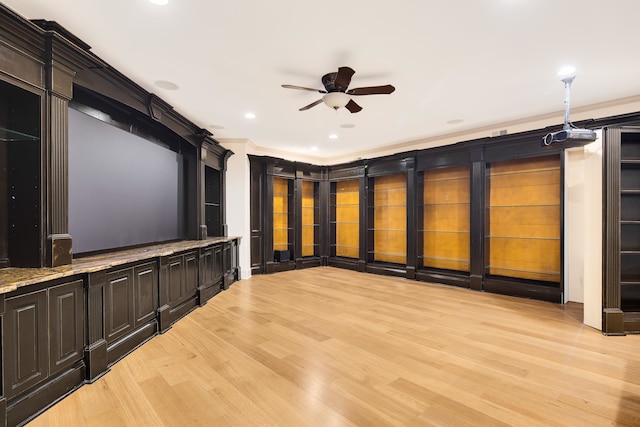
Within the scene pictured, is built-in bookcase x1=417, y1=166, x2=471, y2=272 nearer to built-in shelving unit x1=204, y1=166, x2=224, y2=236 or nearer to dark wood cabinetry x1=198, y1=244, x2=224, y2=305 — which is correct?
dark wood cabinetry x1=198, y1=244, x2=224, y2=305

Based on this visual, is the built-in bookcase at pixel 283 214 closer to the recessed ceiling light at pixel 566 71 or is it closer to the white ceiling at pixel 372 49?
the white ceiling at pixel 372 49

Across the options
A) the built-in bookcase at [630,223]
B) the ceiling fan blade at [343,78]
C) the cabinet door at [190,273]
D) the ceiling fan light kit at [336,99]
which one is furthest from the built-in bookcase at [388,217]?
the cabinet door at [190,273]

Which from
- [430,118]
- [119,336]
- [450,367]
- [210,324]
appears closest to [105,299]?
[119,336]

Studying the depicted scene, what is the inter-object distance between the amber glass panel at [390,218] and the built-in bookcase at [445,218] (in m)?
0.55

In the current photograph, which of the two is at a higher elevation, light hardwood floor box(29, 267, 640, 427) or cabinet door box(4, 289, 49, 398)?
cabinet door box(4, 289, 49, 398)

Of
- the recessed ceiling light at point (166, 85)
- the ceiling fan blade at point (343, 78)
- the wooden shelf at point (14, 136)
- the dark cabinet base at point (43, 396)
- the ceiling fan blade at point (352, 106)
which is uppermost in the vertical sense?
the recessed ceiling light at point (166, 85)

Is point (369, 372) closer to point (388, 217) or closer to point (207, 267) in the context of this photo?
point (207, 267)

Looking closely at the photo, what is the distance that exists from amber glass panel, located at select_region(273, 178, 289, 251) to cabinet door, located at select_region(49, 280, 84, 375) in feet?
16.3

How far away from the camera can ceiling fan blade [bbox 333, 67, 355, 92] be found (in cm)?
300

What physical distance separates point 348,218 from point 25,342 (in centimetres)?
660

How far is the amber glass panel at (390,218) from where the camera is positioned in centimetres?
695

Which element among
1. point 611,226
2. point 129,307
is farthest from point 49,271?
point 611,226

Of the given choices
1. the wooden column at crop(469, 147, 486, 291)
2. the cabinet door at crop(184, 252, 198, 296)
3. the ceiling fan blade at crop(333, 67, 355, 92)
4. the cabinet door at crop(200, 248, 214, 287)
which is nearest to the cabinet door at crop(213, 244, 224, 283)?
the cabinet door at crop(200, 248, 214, 287)

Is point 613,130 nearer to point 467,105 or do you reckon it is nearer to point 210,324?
point 467,105
